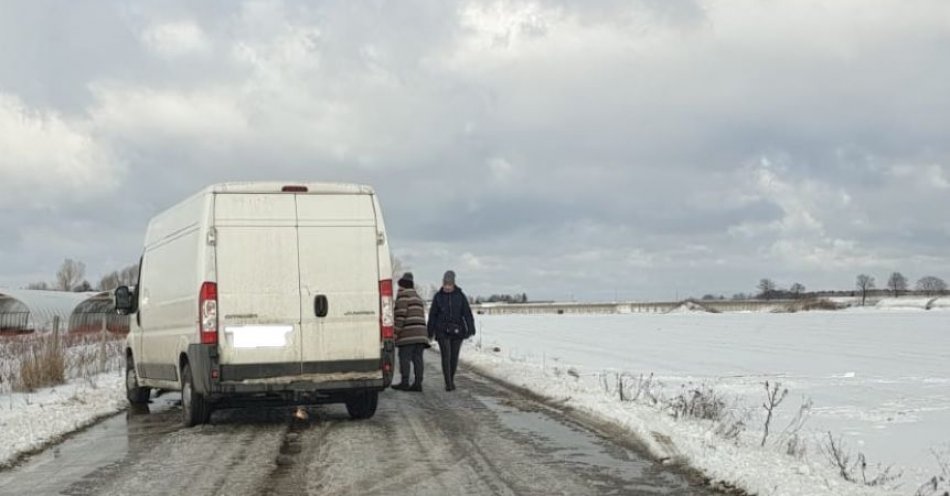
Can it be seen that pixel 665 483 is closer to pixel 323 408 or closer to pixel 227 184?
pixel 227 184

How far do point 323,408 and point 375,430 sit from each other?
2.89 meters

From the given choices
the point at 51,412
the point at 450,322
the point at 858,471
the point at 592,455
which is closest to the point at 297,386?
the point at 592,455

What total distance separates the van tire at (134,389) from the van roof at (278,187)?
451 centimetres

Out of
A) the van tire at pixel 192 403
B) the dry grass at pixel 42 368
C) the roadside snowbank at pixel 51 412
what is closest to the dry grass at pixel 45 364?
the dry grass at pixel 42 368

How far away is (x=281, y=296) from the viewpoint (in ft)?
33.3

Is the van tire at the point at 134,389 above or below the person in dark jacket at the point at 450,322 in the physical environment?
below

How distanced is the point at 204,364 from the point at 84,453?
1457 millimetres

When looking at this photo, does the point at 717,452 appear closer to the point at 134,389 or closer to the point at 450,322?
the point at 450,322

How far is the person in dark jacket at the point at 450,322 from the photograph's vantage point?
1497 cm

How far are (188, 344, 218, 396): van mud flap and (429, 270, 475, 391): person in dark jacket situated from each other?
17.6ft

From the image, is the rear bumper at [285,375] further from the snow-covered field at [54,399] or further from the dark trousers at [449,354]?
the dark trousers at [449,354]

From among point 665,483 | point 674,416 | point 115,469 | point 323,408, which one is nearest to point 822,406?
point 674,416

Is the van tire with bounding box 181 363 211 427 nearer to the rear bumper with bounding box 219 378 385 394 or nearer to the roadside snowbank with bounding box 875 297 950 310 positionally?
the rear bumper with bounding box 219 378 385 394

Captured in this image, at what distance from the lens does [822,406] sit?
50.7ft
